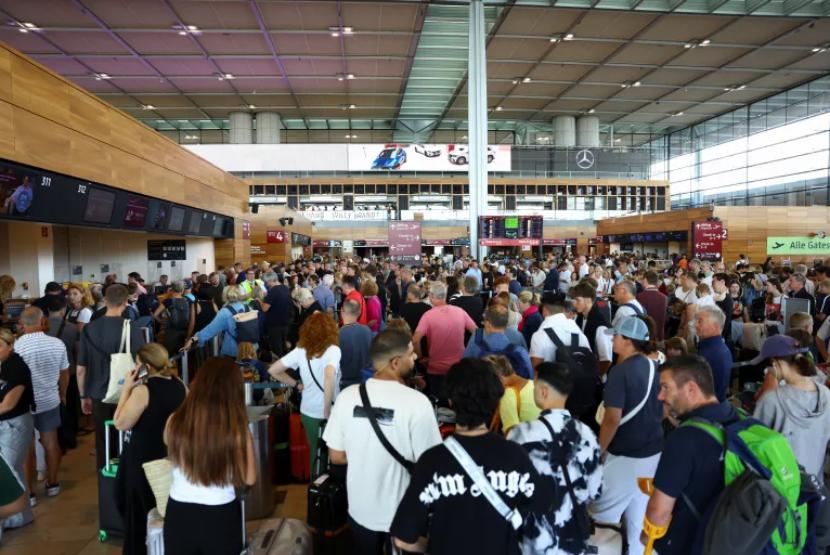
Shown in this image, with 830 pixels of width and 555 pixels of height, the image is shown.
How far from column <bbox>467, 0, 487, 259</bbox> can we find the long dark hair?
13954mm

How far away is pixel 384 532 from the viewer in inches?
89.6

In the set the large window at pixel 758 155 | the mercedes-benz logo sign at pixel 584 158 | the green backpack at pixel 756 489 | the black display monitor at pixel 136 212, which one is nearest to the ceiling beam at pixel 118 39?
the black display monitor at pixel 136 212

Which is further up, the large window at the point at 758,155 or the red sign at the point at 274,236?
the large window at the point at 758,155

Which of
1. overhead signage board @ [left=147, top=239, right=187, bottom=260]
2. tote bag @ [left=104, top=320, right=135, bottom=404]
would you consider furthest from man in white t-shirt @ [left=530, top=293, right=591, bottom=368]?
overhead signage board @ [left=147, top=239, right=187, bottom=260]

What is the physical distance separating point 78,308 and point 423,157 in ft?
80.4

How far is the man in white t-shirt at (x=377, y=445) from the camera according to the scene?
219cm

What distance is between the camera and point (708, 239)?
12.2 metres

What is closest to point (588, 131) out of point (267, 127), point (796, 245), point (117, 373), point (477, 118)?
point (267, 127)

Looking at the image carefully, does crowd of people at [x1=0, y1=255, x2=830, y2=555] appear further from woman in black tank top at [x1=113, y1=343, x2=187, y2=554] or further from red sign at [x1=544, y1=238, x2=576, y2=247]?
red sign at [x1=544, y1=238, x2=576, y2=247]

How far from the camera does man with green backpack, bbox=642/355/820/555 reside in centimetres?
170

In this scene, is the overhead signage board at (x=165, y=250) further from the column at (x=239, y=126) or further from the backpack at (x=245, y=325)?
the column at (x=239, y=126)

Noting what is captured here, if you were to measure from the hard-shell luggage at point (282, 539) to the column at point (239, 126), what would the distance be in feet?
108

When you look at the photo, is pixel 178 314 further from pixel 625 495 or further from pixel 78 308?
pixel 625 495

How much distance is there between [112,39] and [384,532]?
77.6ft
